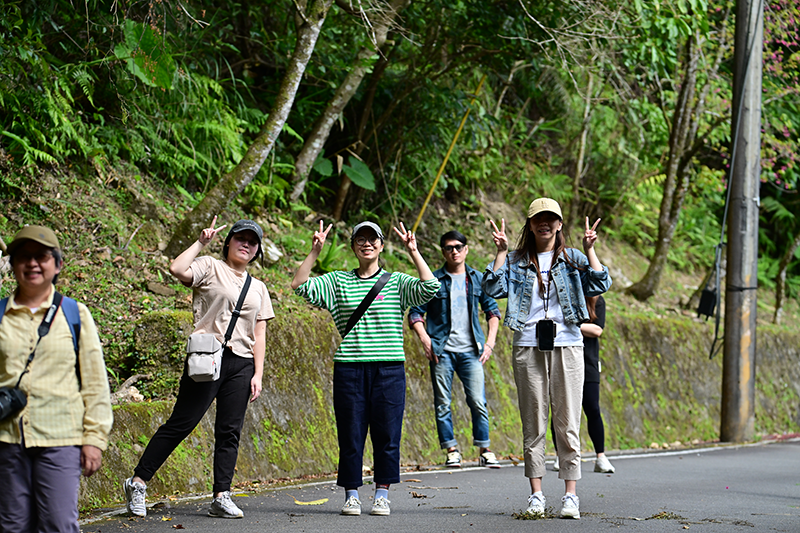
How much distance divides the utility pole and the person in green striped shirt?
8.51 meters

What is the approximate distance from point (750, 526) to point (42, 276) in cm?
487

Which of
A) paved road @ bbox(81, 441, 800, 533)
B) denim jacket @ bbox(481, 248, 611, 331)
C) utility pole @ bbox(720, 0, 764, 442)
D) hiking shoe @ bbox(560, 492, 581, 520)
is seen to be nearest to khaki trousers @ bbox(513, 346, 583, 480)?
hiking shoe @ bbox(560, 492, 581, 520)

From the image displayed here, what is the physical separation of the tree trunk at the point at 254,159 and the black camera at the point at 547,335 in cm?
485

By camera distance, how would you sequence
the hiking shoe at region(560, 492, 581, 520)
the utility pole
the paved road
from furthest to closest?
the utility pole
the hiking shoe at region(560, 492, 581, 520)
the paved road

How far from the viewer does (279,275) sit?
36.2ft

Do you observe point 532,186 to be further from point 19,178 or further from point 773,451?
point 19,178

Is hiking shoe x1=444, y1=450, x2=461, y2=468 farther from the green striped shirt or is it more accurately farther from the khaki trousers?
the green striped shirt

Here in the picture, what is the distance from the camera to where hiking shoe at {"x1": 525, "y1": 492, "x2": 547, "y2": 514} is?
19.6 feet

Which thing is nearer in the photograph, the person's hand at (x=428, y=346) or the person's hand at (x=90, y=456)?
the person's hand at (x=90, y=456)

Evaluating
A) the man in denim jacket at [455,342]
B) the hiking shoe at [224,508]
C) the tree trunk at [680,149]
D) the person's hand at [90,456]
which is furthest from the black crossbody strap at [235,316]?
the tree trunk at [680,149]

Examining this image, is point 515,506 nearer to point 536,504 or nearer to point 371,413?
point 536,504

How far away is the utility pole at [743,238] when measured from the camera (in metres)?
13.0

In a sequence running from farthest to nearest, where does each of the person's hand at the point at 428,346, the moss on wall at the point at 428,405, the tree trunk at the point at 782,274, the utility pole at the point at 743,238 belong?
the tree trunk at the point at 782,274
the utility pole at the point at 743,238
the person's hand at the point at 428,346
the moss on wall at the point at 428,405

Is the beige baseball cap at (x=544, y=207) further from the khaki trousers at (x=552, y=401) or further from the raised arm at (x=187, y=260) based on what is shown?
the raised arm at (x=187, y=260)
